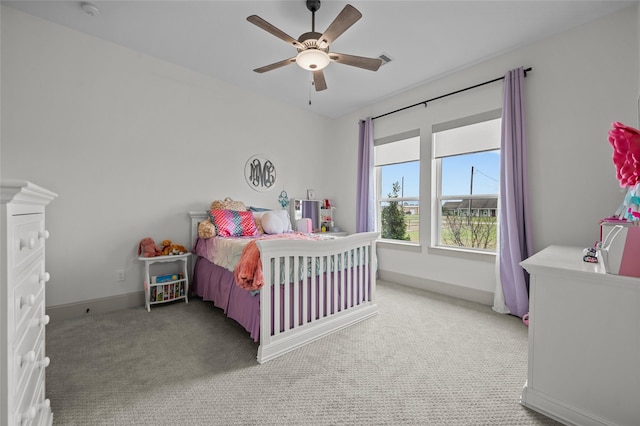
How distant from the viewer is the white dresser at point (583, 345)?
3.79 feet

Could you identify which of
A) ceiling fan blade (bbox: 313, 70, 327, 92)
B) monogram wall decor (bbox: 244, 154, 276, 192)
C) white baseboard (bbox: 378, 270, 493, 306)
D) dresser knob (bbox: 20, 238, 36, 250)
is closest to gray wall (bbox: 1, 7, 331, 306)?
monogram wall decor (bbox: 244, 154, 276, 192)

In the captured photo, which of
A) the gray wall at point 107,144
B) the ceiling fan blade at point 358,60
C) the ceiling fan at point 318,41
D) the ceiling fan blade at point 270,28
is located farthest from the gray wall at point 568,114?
the gray wall at point 107,144

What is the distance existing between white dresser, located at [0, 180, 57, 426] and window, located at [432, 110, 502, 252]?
347cm

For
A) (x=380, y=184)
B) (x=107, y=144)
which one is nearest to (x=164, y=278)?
(x=107, y=144)

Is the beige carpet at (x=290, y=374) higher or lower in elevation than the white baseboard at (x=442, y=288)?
lower

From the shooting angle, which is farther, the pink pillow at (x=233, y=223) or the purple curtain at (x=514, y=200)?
the pink pillow at (x=233, y=223)

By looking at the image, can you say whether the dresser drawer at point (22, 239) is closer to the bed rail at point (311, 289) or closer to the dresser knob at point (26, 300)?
the dresser knob at point (26, 300)

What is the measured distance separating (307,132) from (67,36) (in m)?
2.94

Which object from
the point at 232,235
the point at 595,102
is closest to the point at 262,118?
the point at 232,235

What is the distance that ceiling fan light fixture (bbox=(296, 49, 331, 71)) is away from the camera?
204 cm

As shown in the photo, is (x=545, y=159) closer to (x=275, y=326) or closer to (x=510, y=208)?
(x=510, y=208)

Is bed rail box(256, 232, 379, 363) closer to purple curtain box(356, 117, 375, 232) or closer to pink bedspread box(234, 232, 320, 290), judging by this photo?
pink bedspread box(234, 232, 320, 290)

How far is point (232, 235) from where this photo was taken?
120 inches

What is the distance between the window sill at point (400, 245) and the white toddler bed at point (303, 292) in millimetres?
1165
